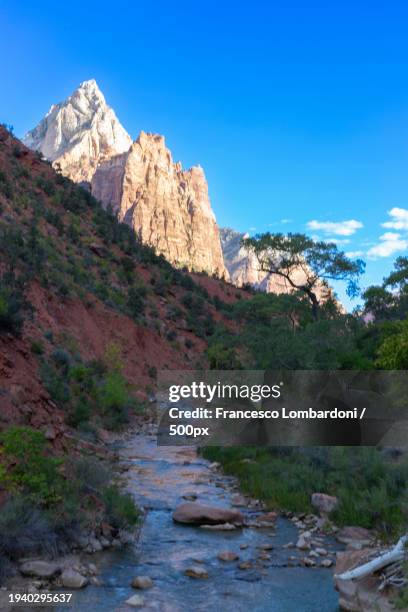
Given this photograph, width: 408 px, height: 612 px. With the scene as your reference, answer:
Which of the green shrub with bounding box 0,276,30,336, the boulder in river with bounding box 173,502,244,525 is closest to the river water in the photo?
the boulder in river with bounding box 173,502,244,525

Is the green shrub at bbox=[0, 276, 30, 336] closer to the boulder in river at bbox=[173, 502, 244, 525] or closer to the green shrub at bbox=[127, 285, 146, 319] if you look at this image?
the boulder in river at bbox=[173, 502, 244, 525]

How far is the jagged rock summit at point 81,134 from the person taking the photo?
139875 millimetres

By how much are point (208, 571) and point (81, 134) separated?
15614 cm

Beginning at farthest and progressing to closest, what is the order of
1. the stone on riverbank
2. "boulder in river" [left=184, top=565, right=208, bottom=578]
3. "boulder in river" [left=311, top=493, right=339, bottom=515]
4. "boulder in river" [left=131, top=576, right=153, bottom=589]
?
1. "boulder in river" [left=311, top=493, right=339, bottom=515]
2. the stone on riverbank
3. "boulder in river" [left=184, top=565, right=208, bottom=578]
4. "boulder in river" [left=131, top=576, right=153, bottom=589]

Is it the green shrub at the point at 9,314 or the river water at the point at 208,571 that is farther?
the green shrub at the point at 9,314

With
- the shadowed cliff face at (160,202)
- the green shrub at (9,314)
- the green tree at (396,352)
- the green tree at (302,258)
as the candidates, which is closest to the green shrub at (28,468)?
the green tree at (396,352)

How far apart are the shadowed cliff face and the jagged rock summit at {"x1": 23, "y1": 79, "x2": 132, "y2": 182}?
1236 cm

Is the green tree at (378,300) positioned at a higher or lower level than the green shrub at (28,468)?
higher

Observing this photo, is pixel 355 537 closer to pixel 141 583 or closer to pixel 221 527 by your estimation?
pixel 221 527

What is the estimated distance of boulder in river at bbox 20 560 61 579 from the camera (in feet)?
19.9

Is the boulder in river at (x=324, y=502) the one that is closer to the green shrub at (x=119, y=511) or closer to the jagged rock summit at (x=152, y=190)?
the green shrub at (x=119, y=511)

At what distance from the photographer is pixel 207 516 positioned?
29.3 ft

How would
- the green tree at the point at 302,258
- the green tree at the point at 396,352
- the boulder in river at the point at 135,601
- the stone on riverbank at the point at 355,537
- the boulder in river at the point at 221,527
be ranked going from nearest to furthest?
1. the boulder in river at the point at 135,601
2. the green tree at the point at 396,352
3. the stone on riverbank at the point at 355,537
4. the boulder in river at the point at 221,527
5. the green tree at the point at 302,258

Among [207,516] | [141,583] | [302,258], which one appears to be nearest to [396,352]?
[207,516]
